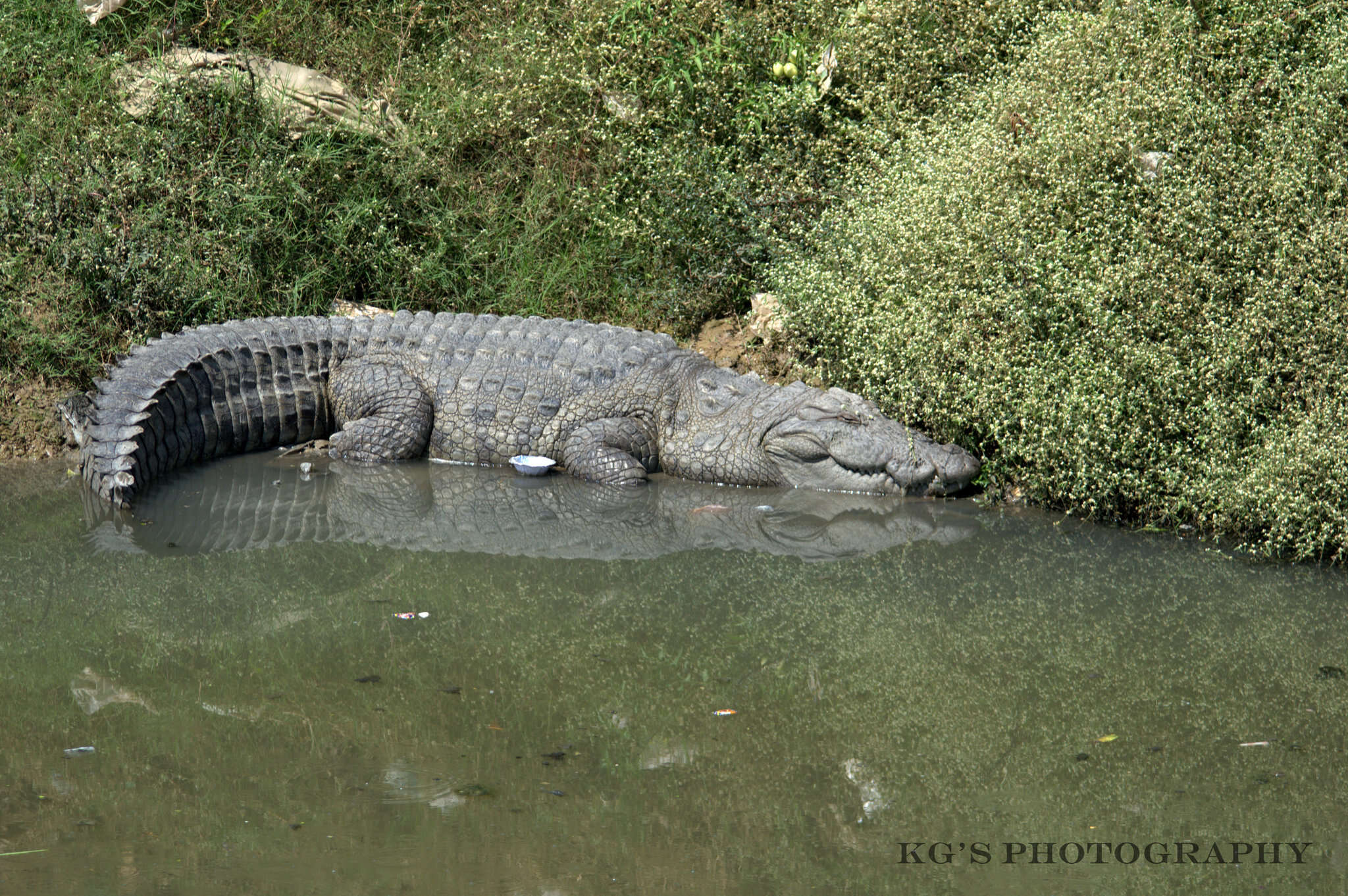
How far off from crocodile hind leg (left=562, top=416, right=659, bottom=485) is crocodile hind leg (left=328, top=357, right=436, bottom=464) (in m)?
0.90

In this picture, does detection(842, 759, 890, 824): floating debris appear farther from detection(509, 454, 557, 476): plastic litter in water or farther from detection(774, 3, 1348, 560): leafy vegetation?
detection(509, 454, 557, 476): plastic litter in water

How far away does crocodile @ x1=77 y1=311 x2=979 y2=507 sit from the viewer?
6.58 m

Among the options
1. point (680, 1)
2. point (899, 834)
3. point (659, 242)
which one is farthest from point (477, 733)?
point (680, 1)

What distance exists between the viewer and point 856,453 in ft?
21.2

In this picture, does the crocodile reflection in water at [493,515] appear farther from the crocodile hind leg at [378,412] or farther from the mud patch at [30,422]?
the mud patch at [30,422]

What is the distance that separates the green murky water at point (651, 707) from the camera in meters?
3.07

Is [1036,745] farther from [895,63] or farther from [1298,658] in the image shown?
[895,63]

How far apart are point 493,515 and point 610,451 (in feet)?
3.18

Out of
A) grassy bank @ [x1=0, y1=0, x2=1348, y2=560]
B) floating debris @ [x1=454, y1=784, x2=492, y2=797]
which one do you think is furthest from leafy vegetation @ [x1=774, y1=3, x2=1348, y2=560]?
floating debris @ [x1=454, y1=784, x2=492, y2=797]

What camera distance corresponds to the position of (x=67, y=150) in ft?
26.5

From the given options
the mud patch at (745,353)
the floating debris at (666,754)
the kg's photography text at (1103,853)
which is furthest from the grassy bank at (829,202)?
the floating debris at (666,754)

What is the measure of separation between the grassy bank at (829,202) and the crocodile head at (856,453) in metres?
0.19

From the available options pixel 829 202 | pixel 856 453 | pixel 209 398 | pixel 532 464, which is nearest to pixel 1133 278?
pixel 856 453

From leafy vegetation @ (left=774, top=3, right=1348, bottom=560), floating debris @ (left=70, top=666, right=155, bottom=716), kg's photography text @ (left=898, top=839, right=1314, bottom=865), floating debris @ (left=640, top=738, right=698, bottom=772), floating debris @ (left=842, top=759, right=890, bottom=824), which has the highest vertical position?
leafy vegetation @ (left=774, top=3, right=1348, bottom=560)
